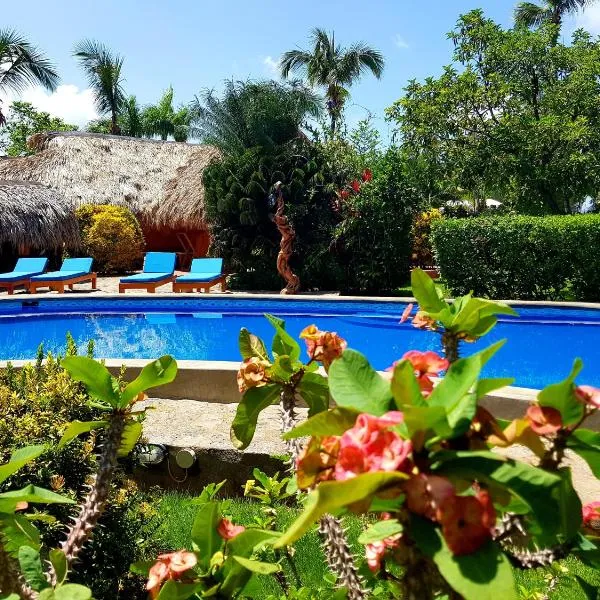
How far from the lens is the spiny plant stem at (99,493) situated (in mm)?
1210

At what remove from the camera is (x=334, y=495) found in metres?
0.59

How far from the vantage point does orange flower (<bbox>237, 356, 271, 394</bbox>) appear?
4.11 feet

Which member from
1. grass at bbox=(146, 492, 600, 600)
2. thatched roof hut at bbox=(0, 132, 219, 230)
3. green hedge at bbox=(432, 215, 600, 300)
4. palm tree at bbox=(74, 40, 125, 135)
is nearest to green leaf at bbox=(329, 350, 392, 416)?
grass at bbox=(146, 492, 600, 600)

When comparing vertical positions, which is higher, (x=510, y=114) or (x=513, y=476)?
(x=510, y=114)

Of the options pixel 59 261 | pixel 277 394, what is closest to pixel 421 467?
pixel 277 394

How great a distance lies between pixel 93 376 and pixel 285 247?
48.5 ft

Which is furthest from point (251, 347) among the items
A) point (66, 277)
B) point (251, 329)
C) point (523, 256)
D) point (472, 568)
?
point (66, 277)

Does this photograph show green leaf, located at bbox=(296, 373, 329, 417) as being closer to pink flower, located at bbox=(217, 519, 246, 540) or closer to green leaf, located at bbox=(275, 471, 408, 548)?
pink flower, located at bbox=(217, 519, 246, 540)

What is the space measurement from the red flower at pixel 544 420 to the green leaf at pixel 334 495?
0.71 feet

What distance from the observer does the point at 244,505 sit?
3787 mm

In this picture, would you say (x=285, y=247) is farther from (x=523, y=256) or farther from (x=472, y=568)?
(x=472, y=568)

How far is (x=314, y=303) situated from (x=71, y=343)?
1022 cm

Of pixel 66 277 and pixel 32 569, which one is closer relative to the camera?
pixel 32 569

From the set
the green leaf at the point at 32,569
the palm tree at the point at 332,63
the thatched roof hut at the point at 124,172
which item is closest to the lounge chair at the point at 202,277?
the thatched roof hut at the point at 124,172
